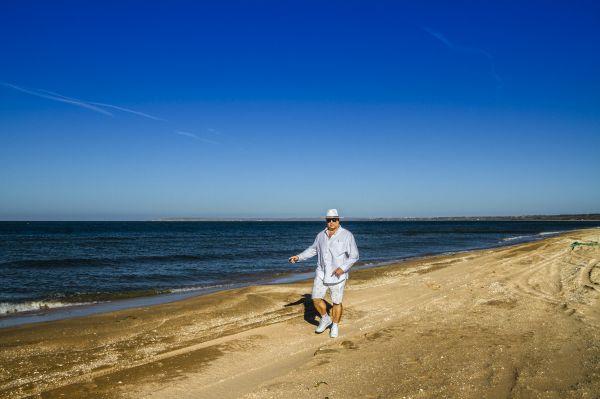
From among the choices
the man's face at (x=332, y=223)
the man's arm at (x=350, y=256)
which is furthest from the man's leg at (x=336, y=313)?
the man's face at (x=332, y=223)

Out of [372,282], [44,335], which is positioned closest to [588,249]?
[372,282]

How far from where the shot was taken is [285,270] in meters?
19.7

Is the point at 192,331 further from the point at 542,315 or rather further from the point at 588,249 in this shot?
the point at 588,249

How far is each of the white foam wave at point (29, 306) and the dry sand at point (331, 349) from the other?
2670 millimetres

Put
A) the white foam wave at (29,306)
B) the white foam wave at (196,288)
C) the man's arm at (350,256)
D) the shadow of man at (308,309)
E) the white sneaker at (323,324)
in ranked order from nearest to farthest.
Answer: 1. the man's arm at (350,256)
2. the white sneaker at (323,324)
3. the shadow of man at (308,309)
4. the white foam wave at (29,306)
5. the white foam wave at (196,288)

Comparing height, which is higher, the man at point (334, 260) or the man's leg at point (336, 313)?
the man at point (334, 260)

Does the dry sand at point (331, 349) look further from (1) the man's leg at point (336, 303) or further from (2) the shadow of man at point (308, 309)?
A: (1) the man's leg at point (336, 303)

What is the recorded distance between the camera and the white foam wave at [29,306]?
427 inches

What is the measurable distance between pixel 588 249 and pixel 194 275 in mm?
19128

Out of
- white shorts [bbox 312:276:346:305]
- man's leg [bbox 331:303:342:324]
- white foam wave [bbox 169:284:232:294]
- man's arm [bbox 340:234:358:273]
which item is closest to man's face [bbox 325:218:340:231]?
man's arm [bbox 340:234:358:273]

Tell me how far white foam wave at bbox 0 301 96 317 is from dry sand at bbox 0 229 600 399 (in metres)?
2.67

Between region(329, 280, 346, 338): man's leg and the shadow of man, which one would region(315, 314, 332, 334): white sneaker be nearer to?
region(329, 280, 346, 338): man's leg

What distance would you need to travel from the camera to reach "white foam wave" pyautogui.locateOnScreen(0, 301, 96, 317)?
1084cm

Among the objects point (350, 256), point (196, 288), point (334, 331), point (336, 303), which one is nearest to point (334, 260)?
point (350, 256)
